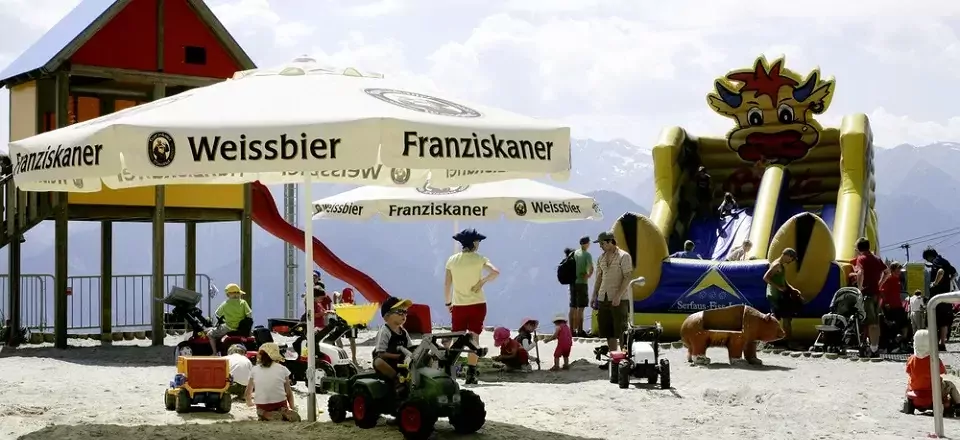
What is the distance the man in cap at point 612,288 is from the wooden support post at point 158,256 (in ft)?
22.6

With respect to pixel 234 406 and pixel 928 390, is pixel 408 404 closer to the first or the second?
pixel 234 406

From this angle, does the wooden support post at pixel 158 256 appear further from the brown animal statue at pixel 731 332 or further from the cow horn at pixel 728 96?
the cow horn at pixel 728 96

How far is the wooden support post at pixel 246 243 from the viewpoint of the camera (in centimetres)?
1991

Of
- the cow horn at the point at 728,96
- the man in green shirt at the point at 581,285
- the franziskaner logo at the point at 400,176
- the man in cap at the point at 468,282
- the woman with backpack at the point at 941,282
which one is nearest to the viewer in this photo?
the franziskaner logo at the point at 400,176

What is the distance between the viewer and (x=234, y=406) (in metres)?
10.4

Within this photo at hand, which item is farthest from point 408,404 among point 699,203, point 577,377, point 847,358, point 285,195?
point 285,195

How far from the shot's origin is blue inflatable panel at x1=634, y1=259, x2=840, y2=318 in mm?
17484

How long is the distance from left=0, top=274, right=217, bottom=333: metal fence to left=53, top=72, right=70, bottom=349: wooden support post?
286 centimetres

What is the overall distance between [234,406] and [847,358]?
819 centimetres

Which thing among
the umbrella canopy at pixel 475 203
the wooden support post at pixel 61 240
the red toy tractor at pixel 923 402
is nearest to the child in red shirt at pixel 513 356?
the umbrella canopy at pixel 475 203

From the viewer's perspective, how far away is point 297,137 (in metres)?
7.82

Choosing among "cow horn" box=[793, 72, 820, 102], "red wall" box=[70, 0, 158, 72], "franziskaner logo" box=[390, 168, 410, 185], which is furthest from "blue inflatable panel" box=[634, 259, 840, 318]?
"red wall" box=[70, 0, 158, 72]

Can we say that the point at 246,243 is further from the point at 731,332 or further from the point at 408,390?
the point at 408,390

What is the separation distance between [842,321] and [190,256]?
39.4 feet
